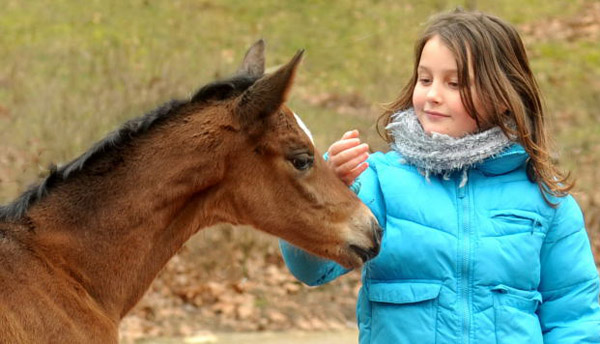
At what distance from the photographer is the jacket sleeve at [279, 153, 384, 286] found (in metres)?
3.37

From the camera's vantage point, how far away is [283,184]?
3.22 meters

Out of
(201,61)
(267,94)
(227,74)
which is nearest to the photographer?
(267,94)

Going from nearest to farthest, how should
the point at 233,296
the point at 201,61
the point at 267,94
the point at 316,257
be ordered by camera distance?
the point at 267,94 → the point at 316,257 → the point at 233,296 → the point at 201,61

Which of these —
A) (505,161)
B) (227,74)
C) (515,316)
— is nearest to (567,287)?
(515,316)

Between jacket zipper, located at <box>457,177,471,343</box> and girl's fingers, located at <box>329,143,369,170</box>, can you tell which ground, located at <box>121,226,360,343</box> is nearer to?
girl's fingers, located at <box>329,143,369,170</box>

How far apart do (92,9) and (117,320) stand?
1333cm

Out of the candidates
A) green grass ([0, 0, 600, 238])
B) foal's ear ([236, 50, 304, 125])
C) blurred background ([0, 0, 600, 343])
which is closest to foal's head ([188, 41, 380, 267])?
foal's ear ([236, 50, 304, 125])

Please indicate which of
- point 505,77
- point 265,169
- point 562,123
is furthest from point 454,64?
point 562,123

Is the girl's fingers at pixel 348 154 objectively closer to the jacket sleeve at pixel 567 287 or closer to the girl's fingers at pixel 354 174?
the girl's fingers at pixel 354 174

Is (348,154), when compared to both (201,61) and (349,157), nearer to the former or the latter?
(349,157)

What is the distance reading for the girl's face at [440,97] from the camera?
3.19 meters

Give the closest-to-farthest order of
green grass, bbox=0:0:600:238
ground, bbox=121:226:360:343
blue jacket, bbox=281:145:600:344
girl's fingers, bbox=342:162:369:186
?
blue jacket, bbox=281:145:600:344 < girl's fingers, bbox=342:162:369:186 < ground, bbox=121:226:360:343 < green grass, bbox=0:0:600:238

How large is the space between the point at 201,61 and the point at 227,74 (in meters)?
3.19

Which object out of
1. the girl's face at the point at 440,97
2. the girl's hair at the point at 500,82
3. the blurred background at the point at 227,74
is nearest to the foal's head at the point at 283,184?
the girl's face at the point at 440,97
